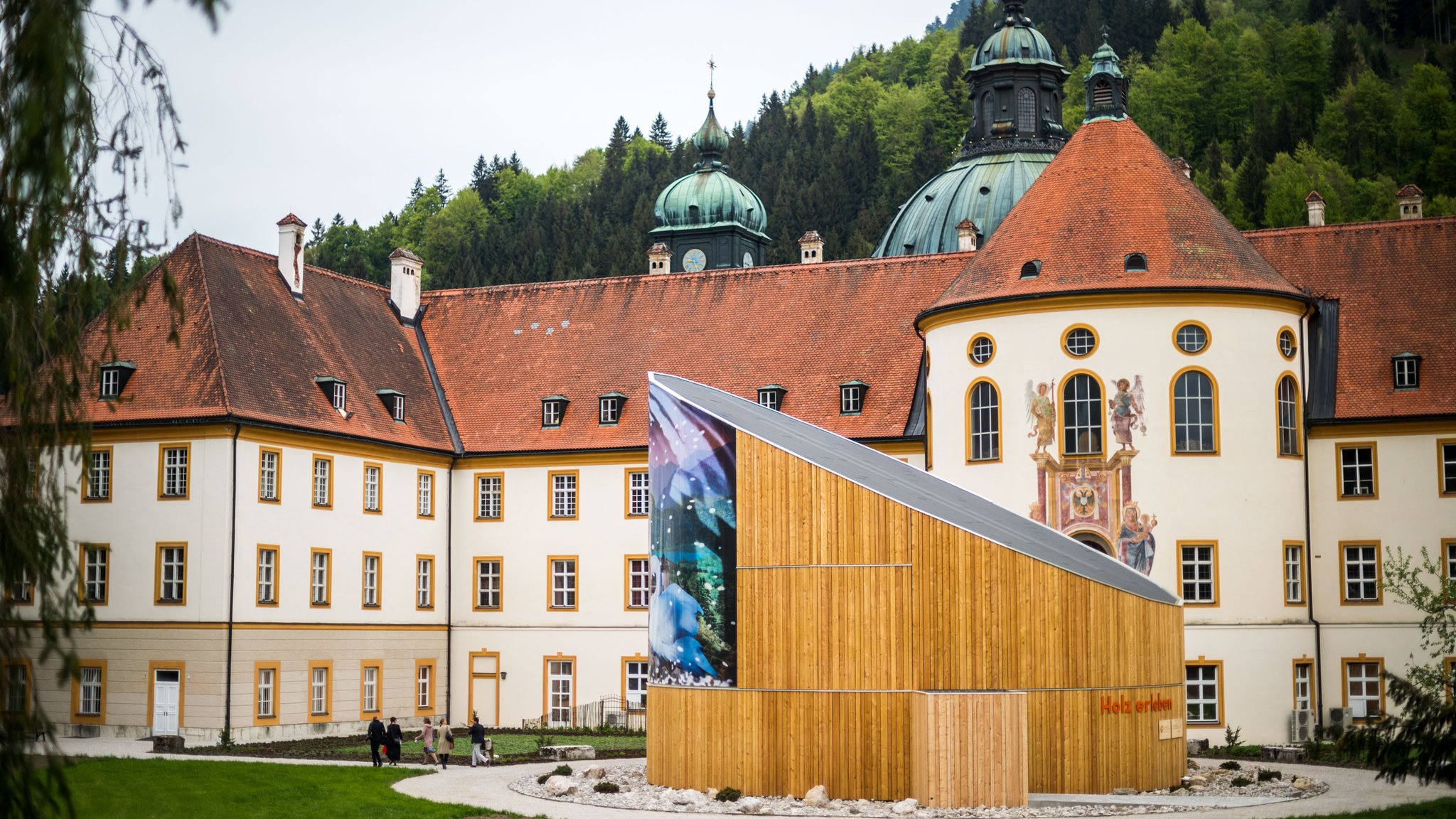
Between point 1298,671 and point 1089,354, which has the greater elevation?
point 1089,354

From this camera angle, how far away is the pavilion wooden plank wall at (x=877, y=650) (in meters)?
26.5

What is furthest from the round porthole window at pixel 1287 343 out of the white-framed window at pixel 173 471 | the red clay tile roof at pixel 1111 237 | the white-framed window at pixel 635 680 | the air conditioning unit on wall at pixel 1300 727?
the white-framed window at pixel 173 471

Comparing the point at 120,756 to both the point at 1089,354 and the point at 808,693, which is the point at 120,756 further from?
the point at 1089,354

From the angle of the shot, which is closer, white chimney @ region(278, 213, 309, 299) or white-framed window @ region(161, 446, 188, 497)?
white-framed window @ region(161, 446, 188, 497)

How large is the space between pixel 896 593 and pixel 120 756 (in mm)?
16153

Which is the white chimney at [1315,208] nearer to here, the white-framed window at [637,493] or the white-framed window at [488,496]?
the white-framed window at [637,493]

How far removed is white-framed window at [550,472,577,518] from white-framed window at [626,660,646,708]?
4.59m

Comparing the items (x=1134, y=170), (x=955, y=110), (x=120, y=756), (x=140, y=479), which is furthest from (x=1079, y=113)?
(x=120, y=756)

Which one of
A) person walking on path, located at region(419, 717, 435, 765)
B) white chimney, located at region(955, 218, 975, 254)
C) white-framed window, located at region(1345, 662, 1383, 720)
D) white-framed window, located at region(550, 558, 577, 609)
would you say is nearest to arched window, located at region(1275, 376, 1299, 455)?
white-framed window, located at region(1345, 662, 1383, 720)

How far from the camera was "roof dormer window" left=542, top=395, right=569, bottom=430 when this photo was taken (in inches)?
1907

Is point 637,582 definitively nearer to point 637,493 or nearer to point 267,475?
point 637,493

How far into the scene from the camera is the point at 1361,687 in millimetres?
40625

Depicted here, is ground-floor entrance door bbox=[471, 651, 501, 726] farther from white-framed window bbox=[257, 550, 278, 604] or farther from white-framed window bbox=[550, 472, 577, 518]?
white-framed window bbox=[257, 550, 278, 604]

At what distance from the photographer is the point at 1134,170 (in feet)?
140
